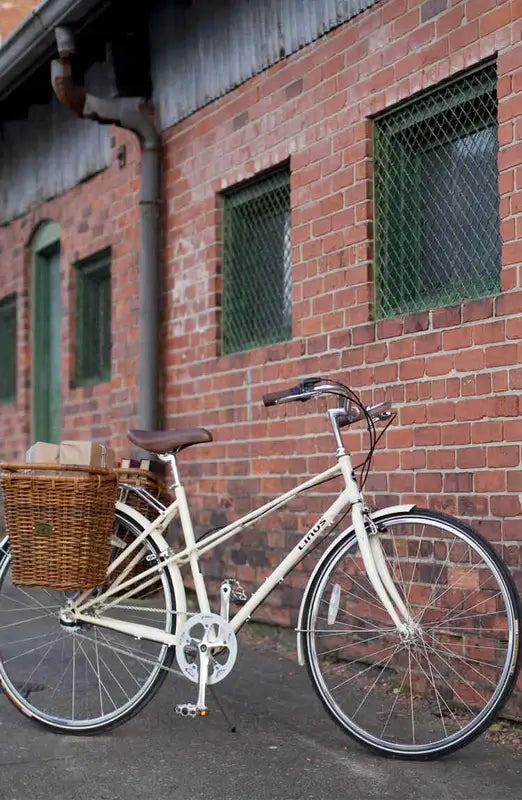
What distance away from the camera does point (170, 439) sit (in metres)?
4.26

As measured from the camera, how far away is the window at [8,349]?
10305mm

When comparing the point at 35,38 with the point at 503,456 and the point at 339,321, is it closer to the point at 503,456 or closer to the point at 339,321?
the point at 339,321

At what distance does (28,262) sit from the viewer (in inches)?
385

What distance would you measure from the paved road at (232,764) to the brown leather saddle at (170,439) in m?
1.08

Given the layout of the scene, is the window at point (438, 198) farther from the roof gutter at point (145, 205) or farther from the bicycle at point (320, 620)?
the roof gutter at point (145, 205)

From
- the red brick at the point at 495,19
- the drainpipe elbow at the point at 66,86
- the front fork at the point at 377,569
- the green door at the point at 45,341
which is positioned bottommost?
the front fork at the point at 377,569

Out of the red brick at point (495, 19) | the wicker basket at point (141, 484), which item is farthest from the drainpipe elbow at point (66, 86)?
the wicker basket at point (141, 484)

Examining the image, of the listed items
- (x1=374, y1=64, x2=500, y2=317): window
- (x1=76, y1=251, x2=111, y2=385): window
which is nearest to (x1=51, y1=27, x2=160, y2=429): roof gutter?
(x1=76, y1=251, x2=111, y2=385): window

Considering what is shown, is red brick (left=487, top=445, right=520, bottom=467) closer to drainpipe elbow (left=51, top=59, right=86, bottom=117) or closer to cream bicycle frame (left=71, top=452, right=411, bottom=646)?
cream bicycle frame (left=71, top=452, right=411, bottom=646)

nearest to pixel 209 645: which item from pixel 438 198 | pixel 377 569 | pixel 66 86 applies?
pixel 377 569

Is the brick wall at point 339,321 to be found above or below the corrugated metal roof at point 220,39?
below

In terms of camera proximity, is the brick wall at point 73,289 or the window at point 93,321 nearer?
the brick wall at point 73,289

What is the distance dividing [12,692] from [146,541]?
0.79 meters

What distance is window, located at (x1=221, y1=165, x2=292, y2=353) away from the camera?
6215 millimetres
